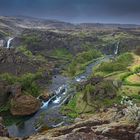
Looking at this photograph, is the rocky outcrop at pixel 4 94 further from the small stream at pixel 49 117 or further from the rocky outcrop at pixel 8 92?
the small stream at pixel 49 117

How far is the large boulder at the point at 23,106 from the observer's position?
9862 centimetres

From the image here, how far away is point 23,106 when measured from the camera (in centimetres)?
9888

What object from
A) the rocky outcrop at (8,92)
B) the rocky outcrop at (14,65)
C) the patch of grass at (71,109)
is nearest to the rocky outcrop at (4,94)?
the rocky outcrop at (8,92)

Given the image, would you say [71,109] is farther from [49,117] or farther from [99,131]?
[99,131]

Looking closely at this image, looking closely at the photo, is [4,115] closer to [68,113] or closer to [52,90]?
[68,113]

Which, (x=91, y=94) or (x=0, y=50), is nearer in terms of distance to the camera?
(x=91, y=94)

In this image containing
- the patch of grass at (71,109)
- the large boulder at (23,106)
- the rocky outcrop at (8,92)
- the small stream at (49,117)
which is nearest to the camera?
the small stream at (49,117)

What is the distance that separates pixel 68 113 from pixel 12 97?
57.9ft

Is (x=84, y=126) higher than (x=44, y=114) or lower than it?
higher

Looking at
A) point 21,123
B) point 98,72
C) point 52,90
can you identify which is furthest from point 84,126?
point 98,72

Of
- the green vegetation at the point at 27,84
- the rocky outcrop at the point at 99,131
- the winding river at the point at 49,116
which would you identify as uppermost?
the rocky outcrop at the point at 99,131

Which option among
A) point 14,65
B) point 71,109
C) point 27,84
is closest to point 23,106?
point 71,109

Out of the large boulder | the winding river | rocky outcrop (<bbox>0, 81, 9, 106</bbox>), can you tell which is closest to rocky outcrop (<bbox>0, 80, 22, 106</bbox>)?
rocky outcrop (<bbox>0, 81, 9, 106</bbox>)

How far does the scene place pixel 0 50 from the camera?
178m
